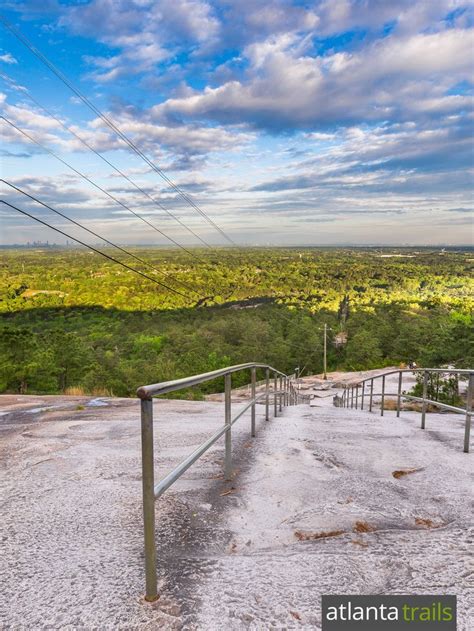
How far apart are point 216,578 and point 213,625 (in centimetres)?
33

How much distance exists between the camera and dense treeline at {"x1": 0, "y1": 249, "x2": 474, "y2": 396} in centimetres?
3612

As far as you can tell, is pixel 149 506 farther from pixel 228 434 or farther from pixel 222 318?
pixel 222 318

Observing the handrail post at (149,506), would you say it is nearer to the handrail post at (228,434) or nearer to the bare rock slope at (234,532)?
the bare rock slope at (234,532)

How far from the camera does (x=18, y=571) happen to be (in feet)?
7.30

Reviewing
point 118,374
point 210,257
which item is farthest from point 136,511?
point 210,257

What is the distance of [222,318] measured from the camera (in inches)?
3679

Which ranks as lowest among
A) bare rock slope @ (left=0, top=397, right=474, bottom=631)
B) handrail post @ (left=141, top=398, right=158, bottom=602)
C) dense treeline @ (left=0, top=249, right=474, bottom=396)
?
dense treeline @ (left=0, top=249, right=474, bottom=396)

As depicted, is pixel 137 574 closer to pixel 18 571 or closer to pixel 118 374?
pixel 18 571

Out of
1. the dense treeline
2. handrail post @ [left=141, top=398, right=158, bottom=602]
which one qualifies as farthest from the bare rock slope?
the dense treeline

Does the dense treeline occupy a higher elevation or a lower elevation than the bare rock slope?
lower

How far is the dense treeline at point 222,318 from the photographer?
3612 centimetres

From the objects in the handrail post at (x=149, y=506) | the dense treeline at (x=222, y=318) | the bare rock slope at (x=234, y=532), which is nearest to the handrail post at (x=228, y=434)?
the bare rock slope at (x=234, y=532)

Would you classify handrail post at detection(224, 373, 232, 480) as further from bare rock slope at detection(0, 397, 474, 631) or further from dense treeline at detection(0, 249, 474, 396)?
dense treeline at detection(0, 249, 474, 396)

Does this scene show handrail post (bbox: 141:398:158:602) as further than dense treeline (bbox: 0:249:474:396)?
No
